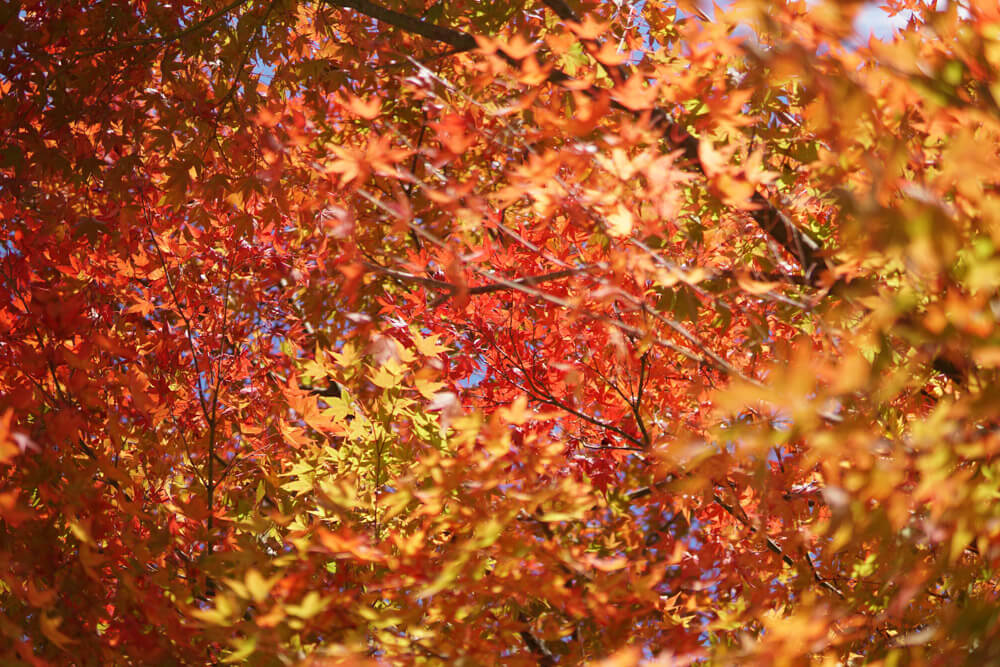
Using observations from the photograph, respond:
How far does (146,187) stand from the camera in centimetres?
432

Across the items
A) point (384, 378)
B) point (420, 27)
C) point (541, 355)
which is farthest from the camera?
point (541, 355)

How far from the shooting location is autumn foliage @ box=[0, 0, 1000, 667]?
62.0 inches

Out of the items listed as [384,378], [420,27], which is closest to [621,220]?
[384,378]

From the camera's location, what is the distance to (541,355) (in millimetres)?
3893

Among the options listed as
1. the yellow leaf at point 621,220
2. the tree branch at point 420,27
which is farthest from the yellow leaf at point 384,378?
the tree branch at point 420,27

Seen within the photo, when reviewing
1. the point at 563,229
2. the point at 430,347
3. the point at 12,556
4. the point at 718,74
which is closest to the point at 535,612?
the point at 430,347

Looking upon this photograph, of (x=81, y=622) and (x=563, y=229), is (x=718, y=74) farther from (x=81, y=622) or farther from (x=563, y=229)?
(x=81, y=622)

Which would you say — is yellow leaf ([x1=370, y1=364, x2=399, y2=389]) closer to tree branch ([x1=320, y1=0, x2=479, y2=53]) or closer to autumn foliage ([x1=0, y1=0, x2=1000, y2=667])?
autumn foliage ([x1=0, y1=0, x2=1000, y2=667])

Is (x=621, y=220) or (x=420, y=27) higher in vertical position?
(x=420, y=27)

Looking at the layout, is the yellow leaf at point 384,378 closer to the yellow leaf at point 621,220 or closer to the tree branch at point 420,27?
the yellow leaf at point 621,220

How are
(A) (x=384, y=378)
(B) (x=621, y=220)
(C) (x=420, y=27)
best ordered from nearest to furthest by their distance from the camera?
(B) (x=621, y=220), (A) (x=384, y=378), (C) (x=420, y=27)

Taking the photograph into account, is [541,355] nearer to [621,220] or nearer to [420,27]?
[420,27]

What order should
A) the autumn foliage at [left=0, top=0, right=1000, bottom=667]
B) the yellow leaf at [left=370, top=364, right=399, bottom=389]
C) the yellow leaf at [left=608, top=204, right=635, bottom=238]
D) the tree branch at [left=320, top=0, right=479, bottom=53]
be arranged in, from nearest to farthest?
the autumn foliage at [left=0, top=0, right=1000, bottom=667] < the yellow leaf at [left=608, top=204, right=635, bottom=238] < the yellow leaf at [left=370, top=364, right=399, bottom=389] < the tree branch at [left=320, top=0, right=479, bottom=53]

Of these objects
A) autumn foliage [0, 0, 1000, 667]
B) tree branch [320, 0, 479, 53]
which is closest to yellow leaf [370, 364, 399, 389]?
autumn foliage [0, 0, 1000, 667]
